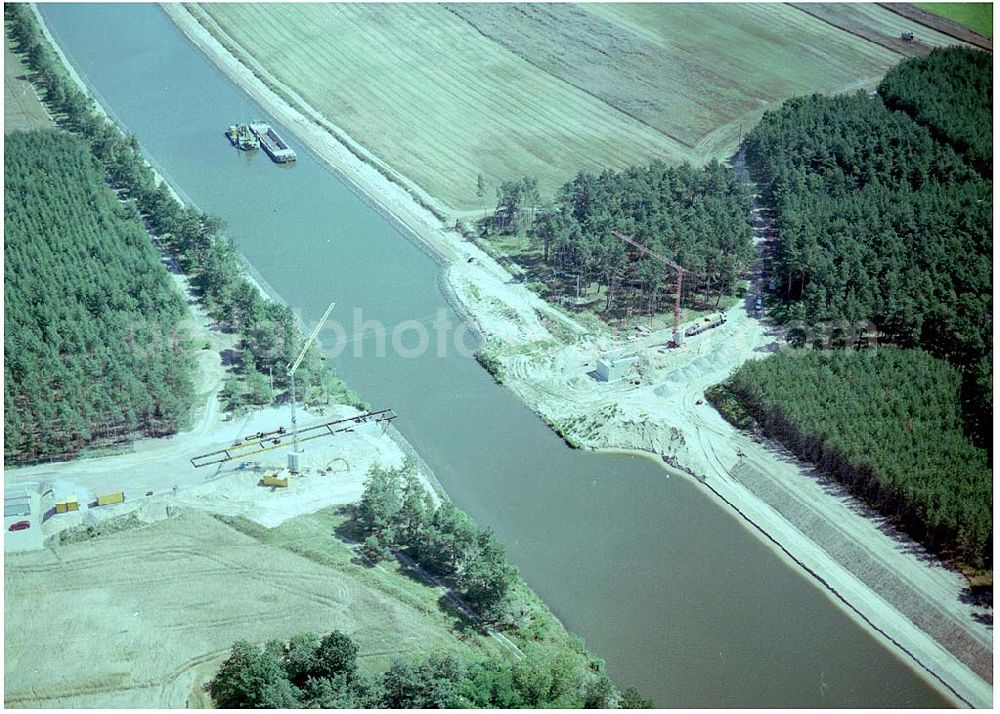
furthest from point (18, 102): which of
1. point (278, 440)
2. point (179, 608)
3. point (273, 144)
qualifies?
point (179, 608)

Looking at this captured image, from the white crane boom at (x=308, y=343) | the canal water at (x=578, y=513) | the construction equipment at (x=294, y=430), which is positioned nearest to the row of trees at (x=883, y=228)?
the canal water at (x=578, y=513)

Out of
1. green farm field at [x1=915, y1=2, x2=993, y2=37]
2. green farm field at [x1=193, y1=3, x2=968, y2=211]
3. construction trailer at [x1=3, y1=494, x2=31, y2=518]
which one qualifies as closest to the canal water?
green farm field at [x1=193, y1=3, x2=968, y2=211]

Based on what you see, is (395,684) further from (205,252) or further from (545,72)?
(545,72)

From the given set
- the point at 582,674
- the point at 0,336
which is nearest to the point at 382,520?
the point at 582,674

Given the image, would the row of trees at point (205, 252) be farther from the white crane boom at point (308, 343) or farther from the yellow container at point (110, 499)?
the yellow container at point (110, 499)

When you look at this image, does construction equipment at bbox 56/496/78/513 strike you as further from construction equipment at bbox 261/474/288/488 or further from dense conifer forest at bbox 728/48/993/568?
dense conifer forest at bbox 728/48/993/568

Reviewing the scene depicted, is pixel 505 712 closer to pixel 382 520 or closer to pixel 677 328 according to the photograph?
pixel 382 520
